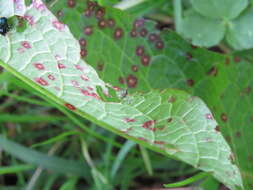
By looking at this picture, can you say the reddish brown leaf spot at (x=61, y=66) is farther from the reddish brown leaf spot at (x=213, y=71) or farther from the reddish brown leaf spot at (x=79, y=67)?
the reddish brown leaf spot at (x=213, y=71)

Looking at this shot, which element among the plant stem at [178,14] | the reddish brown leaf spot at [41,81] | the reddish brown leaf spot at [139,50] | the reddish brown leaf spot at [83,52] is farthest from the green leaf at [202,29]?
the reddish brown leaf spot at [41,81]

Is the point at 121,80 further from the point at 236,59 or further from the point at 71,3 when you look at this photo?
the point at 236,59

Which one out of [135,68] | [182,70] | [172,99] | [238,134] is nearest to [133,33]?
[135,68]

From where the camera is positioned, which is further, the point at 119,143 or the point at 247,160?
the point at 119,143

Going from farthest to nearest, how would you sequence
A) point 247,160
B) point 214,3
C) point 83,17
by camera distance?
1. point 214,3
2. point 247,160
3. point 83,17

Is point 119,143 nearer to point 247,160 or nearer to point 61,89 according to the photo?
point 247,160

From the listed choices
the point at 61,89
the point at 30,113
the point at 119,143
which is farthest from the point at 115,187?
the point at 61,89

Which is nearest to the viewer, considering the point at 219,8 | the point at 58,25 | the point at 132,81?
the point at 58,25
